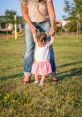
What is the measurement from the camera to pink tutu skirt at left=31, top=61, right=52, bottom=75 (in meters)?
7.41

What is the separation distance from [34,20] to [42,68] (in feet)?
3.21

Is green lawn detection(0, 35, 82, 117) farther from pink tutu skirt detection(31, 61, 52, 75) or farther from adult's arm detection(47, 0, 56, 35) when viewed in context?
adult's arm detection(47, 0, 56, 35)

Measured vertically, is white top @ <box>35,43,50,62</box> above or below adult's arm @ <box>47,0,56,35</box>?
below

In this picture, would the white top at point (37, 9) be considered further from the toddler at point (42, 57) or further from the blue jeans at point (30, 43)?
the toddler at point (42, 57)

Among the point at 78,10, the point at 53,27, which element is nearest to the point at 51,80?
the point at 53,27

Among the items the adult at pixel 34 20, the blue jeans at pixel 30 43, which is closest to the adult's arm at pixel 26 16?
the adult at pixel 34 20

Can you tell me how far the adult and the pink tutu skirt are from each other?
0.24 m

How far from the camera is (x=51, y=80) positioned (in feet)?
25.4

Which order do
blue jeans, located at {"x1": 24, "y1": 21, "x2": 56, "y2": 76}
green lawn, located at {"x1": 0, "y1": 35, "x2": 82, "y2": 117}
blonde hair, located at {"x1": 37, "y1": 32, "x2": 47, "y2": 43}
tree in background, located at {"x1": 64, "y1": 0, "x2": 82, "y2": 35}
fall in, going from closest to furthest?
green lawn, located at {"x1": 0, "y1": 35, "x2": 82, "y2": 117} < blonde hair, located at {"x1": 37, "y1": 32, "x2": 47, "y2": 43} < blue jeans, located at {"x1": 24, "y1": 21, "x2": 56, "y2": 76} < tree in background, located at {"x1": 64, "y1": 0, "x2": 82, "y2": 35}

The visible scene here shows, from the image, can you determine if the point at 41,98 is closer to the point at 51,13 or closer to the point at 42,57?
the point at 42,57

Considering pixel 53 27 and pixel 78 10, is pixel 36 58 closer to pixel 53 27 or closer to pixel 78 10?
pixel 53 27

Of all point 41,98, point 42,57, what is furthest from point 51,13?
point 41,98

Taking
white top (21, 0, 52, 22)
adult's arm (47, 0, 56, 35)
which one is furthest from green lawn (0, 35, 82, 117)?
white top (21, 0, 52, 22)

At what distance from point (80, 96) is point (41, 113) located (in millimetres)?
1240
